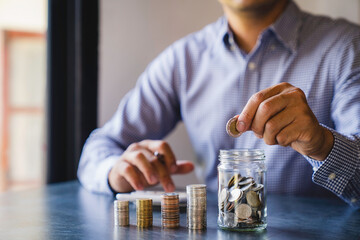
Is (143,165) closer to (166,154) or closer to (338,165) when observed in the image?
(166,154)

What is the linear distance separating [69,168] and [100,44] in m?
0.70

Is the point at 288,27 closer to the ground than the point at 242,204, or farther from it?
farther from it

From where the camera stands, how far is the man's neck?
6.04 feet

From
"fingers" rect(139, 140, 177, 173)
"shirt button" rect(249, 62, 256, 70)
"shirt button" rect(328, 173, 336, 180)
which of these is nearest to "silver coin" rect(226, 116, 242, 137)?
"shirt button" rect(328, 173, 336, 180)

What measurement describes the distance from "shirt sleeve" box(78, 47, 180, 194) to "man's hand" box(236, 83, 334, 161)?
88cm

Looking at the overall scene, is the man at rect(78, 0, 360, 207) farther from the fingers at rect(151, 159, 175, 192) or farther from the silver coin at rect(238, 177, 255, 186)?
the silver coin at rect(238, 177, 255, 186)

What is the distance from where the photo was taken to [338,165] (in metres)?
1.15

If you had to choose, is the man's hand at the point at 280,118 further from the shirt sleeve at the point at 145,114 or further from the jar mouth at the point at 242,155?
the shirt sleeve at the point at 145,114

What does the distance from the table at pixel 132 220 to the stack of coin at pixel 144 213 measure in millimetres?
18

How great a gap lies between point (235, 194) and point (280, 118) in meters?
0.21

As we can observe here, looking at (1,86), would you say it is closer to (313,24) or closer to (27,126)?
(27,126)

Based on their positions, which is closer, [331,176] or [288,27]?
[331,176]

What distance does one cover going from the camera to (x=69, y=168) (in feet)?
7.70

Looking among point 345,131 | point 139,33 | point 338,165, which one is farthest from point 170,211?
point 139,33
